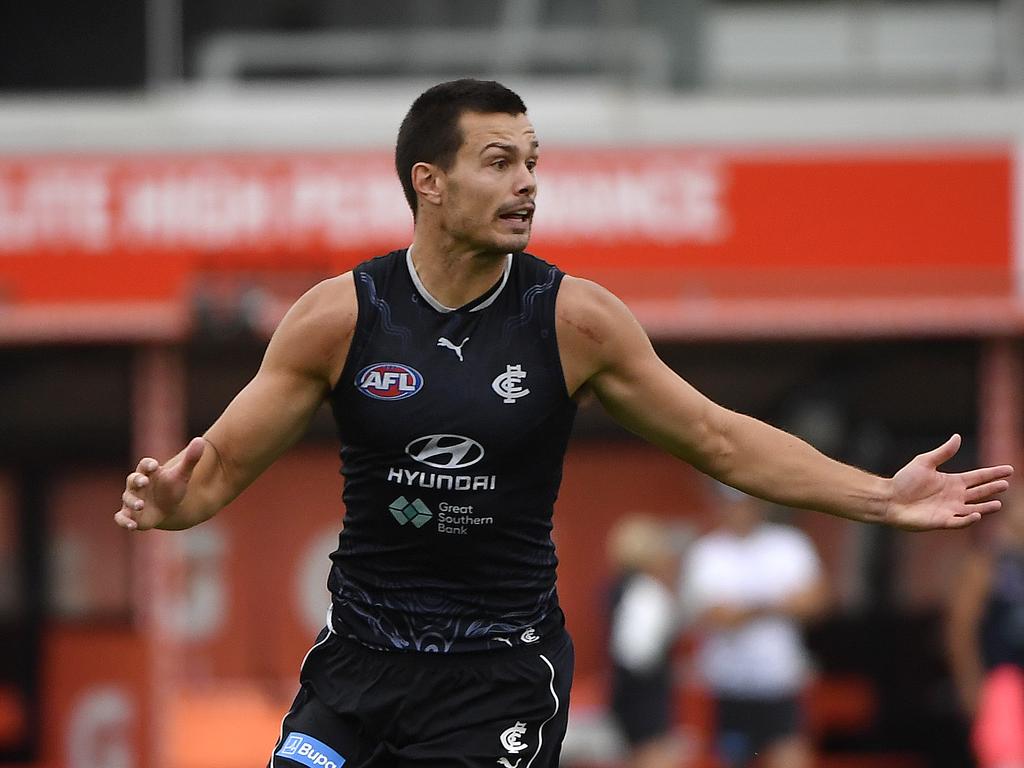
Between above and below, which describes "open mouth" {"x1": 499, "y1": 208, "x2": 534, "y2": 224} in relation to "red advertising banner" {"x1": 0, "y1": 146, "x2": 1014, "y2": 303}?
above

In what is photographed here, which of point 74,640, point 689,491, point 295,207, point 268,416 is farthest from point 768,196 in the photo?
point 268,416

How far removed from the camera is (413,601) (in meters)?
4.35

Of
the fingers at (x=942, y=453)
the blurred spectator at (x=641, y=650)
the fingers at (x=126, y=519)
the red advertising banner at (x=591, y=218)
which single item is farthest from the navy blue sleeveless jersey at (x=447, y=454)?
the red advertising banner at (x=591, y=218)

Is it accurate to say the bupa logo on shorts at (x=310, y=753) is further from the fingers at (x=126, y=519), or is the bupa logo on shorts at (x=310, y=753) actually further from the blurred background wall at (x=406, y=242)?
the blurred background wall at (x=406, y=242)

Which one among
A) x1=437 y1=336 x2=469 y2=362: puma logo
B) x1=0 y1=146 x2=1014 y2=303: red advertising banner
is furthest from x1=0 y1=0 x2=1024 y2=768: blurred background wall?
x1=437 y1=336 x2=469 y2=362: puma logo

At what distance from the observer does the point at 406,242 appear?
11000 millimetres

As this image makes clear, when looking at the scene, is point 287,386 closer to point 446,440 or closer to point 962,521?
point 446,440

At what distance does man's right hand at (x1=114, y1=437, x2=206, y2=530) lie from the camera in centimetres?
427

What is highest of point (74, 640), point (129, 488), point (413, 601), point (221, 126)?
point (221, 126)

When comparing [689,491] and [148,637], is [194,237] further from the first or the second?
[689,491]

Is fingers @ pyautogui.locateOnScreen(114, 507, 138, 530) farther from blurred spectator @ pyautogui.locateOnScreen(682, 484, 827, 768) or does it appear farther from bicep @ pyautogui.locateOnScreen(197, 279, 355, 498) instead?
blurred spectator @ pyautogui.locateOnScreen(682, 484, 827, 768)

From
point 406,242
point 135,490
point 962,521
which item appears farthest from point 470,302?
point 406,242

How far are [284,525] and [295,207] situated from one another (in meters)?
2.34

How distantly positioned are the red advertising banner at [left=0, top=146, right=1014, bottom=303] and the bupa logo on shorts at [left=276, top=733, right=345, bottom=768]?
6794mm
